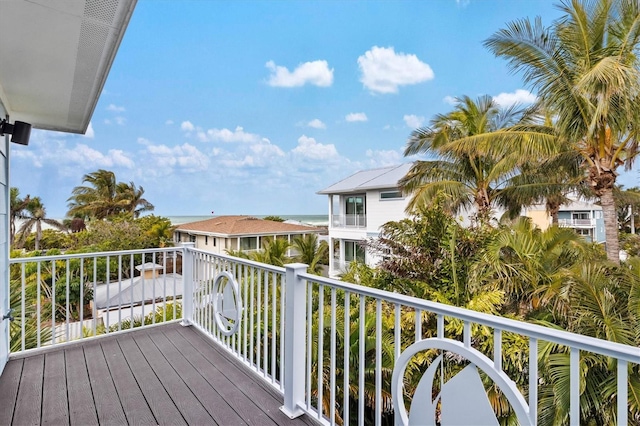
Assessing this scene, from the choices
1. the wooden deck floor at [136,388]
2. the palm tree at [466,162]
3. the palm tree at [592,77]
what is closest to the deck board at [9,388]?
the wooden deck floor at [136,388]

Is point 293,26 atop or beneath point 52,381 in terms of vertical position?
atop

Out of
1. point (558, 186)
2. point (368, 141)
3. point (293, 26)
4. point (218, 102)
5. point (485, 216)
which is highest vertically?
point (293, 26)

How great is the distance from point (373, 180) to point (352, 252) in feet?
12.0

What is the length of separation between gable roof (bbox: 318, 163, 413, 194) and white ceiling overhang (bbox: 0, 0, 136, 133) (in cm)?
1304

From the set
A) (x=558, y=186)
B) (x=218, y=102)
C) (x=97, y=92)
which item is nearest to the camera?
(x=97, y=92)

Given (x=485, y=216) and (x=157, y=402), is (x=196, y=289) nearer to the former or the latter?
(x=157, y=402)

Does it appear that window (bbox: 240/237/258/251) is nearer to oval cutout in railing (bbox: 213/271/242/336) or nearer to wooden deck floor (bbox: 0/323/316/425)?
wooden deck floor (bbox: 0/323/316/425)

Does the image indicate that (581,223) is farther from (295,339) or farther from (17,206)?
(17,206)

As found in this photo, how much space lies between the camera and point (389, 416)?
16.5ft

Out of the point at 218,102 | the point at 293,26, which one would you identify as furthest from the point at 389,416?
the point at 218,102

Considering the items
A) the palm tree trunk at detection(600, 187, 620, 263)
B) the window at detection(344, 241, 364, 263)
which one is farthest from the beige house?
the palm tree trunk at detection(600, 187, 620, 263)

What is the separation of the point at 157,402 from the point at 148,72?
137 ft

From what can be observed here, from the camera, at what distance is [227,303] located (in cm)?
317

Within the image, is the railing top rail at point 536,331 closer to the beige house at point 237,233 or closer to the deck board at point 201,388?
the deck board at point 201,388
